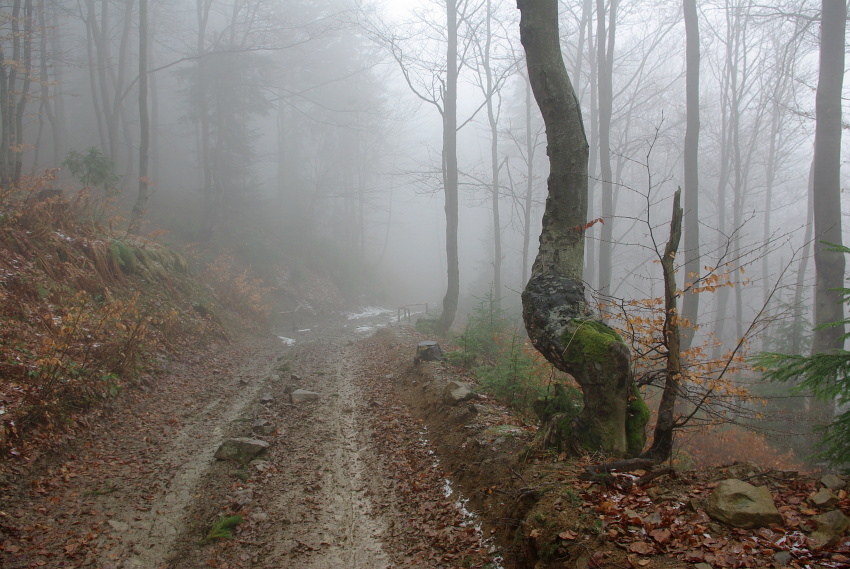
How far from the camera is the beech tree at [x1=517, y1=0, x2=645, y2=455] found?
14.0ft

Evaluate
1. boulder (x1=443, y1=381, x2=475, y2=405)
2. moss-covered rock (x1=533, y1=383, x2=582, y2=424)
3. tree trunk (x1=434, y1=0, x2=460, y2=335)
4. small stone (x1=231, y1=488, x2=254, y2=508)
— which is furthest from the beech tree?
tree trunk (x1=434, y1=0, x2=460, y2=335)

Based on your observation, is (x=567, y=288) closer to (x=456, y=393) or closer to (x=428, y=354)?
(x=456, y=393)

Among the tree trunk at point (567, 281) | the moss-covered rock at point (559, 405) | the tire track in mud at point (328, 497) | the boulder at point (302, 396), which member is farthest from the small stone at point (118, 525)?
the tree trunk at point (567, 281)

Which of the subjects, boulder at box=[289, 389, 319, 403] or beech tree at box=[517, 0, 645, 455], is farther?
boulder at box=[289, 389, 319, 403]

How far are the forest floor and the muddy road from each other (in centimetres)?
2

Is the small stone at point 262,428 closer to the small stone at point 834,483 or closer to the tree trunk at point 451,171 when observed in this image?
the small stone at point 834,483

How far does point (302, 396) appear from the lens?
799 cm

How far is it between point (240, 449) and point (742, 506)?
208 inches

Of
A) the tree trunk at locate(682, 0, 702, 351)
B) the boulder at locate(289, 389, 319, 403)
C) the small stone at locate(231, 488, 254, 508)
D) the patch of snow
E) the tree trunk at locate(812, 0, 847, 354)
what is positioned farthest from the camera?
the patch of snow

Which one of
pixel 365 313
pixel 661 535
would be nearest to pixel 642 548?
pixel 661 535

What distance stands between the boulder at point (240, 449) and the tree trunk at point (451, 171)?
32.4ft

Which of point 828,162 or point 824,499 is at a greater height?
point 828,162

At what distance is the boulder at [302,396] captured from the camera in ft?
25.9

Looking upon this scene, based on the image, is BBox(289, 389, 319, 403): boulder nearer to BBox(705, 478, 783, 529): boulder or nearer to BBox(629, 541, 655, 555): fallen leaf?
BBox(629, 541, 655, 555): fallen leaf
